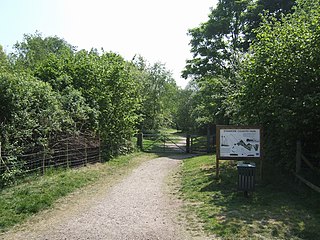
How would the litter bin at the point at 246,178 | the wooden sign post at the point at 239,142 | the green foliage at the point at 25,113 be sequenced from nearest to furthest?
the litter bin at the point at 246,178 < the green foliage at the point at 25,113 < the wooden sign post at the point at 239,142

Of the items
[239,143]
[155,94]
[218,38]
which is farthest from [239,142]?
[155,94]

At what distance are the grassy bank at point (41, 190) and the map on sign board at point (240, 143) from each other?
4.97m

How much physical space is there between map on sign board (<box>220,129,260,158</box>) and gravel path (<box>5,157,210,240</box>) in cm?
264

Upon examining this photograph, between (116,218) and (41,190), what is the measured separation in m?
3.57

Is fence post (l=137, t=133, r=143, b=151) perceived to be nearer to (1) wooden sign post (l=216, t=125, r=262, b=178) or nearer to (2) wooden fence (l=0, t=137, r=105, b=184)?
(2) wooden fence (l=0, t=137, r=105, b=184)

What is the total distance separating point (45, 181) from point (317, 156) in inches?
355

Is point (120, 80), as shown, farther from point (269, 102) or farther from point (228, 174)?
point (269, 102)

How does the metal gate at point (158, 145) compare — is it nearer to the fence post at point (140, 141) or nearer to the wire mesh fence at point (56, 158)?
the fence post at point (140, 141)

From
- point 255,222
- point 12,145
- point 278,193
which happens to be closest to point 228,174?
point 278,193

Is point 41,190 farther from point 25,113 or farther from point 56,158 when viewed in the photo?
point 56,158

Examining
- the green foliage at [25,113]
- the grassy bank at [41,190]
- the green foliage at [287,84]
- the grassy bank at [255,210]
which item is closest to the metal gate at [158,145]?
the grassy bank at [41,190]

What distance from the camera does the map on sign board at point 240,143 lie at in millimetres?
11062

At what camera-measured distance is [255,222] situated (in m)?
6.81

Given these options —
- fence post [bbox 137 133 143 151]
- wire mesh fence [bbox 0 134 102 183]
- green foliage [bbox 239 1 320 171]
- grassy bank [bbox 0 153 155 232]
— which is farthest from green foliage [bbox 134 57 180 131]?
green foliage [bbox 239 1 320 171]
